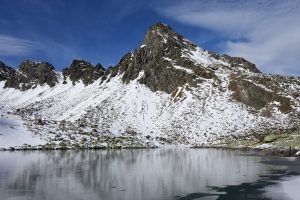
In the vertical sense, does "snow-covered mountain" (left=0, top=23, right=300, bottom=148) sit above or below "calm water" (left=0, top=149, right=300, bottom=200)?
above

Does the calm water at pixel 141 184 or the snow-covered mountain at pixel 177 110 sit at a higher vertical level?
the snow-covered mountain at pixel 177 110

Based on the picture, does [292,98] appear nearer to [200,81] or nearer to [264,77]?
[264,77]

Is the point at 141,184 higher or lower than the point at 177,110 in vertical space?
lower

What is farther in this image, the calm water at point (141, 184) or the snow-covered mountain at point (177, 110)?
the snow-covered mountain at point (177, 110)

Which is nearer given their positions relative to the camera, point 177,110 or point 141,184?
point 141,184

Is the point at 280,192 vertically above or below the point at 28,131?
below

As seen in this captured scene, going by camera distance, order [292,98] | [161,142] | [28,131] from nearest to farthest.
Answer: [28,131]
[161,142]
[292,98]

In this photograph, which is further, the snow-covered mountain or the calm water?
the snow-covered mountain

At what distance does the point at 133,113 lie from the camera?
160250 mm

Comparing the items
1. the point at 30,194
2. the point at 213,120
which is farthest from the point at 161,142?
the point at 30,194

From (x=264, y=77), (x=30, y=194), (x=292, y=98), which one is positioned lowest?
(x=30, y=194)

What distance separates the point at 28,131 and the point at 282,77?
127256mm

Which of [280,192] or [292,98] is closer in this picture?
[280,192]

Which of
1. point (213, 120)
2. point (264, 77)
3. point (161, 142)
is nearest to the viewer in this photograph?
point (161, 142)
